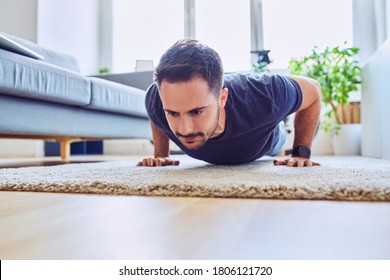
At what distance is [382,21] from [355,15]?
248 millimetres

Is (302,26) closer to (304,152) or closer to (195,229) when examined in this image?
(304,152)

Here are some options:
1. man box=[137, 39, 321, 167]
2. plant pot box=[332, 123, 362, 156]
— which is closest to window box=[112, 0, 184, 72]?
plant pot box=[332, 123, 362, 156]

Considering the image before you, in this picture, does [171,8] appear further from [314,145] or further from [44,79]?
[44,79]

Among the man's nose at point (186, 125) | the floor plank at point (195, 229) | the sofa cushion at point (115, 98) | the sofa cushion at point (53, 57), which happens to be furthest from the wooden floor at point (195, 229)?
the sofa cushion at point (53, 57)

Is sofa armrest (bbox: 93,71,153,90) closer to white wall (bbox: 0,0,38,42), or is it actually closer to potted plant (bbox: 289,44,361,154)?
white wall (bbox: 0,0,38,42)

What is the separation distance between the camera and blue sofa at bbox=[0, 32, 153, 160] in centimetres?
125

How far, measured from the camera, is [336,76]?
242 cm

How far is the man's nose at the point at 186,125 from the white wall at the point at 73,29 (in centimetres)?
234

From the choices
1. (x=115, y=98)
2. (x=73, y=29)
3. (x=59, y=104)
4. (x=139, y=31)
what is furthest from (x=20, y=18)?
(x=59, y=104)

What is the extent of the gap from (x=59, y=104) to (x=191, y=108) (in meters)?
0.90

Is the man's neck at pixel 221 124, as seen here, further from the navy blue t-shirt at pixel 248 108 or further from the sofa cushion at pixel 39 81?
the sofa cushion at pixel 39 81

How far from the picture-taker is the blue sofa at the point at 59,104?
1.25 meters

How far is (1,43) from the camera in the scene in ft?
3.97
